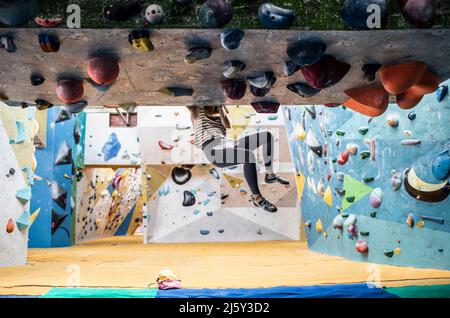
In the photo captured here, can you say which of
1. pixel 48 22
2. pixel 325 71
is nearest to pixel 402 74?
pixel 325 71

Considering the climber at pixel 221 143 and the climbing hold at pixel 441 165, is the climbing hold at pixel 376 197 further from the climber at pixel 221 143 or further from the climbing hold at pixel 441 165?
the climber at pixel 221 143

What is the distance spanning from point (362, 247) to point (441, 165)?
1153 millimetres

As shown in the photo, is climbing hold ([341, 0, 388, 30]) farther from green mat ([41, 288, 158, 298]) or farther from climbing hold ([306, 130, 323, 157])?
climbing hold ([306, 130, 323, 157])

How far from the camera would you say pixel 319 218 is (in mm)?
4586

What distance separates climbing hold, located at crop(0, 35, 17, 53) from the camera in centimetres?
107

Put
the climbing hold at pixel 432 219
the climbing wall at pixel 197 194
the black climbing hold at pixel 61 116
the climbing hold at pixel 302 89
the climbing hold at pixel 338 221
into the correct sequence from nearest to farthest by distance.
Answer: the climbing hold at pixel 302 89
the climbing hold at pixel 432 219
the climbing hold at pixel 338 221
the black climbing hold at pixel 61 116
the climbing wall at pixel 197 194

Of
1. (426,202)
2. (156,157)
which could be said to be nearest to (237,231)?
(156,157)

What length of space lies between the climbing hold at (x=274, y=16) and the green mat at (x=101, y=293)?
4.56 feet

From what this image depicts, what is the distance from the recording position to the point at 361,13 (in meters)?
1.00

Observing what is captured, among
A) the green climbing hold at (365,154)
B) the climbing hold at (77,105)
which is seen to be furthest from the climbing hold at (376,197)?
the climbing hold at (77,105)

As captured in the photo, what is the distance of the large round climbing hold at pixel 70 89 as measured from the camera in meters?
1.40

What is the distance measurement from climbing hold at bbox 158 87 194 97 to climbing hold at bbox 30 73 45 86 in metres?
0.40

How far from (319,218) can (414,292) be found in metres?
2.80

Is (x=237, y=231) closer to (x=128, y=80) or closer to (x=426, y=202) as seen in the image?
(x=426, y=202)
